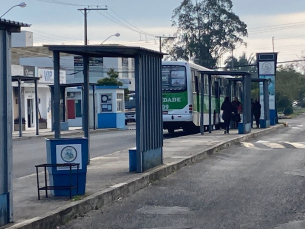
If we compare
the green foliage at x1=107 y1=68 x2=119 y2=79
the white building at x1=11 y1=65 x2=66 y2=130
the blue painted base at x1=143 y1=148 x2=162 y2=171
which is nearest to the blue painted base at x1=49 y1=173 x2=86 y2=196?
the blue painted base at x1=143 y1=148 x2=162 y2=171

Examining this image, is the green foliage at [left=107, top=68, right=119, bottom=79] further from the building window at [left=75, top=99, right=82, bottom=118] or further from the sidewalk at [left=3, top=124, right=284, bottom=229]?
the sidewalk at [left=3, top=124, right=284, bottom=229]

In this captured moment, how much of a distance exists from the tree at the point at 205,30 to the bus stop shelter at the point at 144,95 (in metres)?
54.0

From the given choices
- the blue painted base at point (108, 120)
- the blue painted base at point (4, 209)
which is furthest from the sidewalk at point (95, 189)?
the blue painted base at point (108, 120)

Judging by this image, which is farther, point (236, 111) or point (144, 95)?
point (236, 111)

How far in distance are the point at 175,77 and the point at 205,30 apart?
1588 inches

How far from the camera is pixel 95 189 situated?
35.3 feet

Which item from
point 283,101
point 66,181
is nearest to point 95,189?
point 66,181

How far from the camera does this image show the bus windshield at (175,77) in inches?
1141

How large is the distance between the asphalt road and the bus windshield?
507 inches

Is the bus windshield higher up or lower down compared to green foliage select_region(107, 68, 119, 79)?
lower down

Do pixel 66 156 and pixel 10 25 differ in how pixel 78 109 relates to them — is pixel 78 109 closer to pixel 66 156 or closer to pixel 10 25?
pixel 66 156

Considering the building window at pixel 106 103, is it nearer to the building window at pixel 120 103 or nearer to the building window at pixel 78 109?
the building window at pixel 120 103

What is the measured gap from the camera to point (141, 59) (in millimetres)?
12914

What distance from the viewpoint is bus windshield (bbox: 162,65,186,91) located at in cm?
2897
